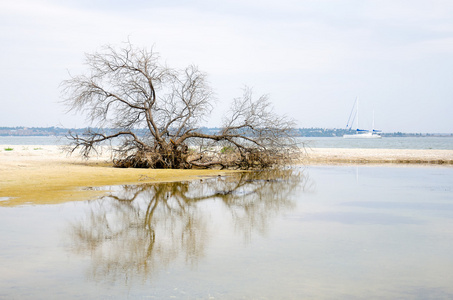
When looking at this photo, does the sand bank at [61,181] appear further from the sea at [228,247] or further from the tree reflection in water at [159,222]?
the tree reflection in water at [159,222]

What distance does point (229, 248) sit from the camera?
305 inches

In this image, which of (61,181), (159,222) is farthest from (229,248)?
(61,181)

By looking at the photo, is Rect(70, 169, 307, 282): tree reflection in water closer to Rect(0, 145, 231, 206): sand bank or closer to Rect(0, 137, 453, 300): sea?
Rect(0, 137, 453, 300): sea

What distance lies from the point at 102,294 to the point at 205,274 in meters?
1.36

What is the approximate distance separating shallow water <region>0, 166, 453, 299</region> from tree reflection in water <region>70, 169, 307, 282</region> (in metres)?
0.03

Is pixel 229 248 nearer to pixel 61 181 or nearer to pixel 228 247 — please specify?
pixel 228 247

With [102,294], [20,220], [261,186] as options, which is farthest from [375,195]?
[102,294]

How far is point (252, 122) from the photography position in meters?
23.6

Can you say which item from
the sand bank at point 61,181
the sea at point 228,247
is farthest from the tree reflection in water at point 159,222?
the sand bank at point 61,181

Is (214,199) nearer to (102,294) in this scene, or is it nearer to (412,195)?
(412,195)

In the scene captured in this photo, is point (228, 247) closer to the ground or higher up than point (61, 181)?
closer to the ground

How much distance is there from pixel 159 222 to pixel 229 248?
2.57 m

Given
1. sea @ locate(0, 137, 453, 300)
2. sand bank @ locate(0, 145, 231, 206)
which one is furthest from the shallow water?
sand bank @ locate(0, 145, 231, 206)

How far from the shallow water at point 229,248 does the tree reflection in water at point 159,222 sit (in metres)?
0.03
